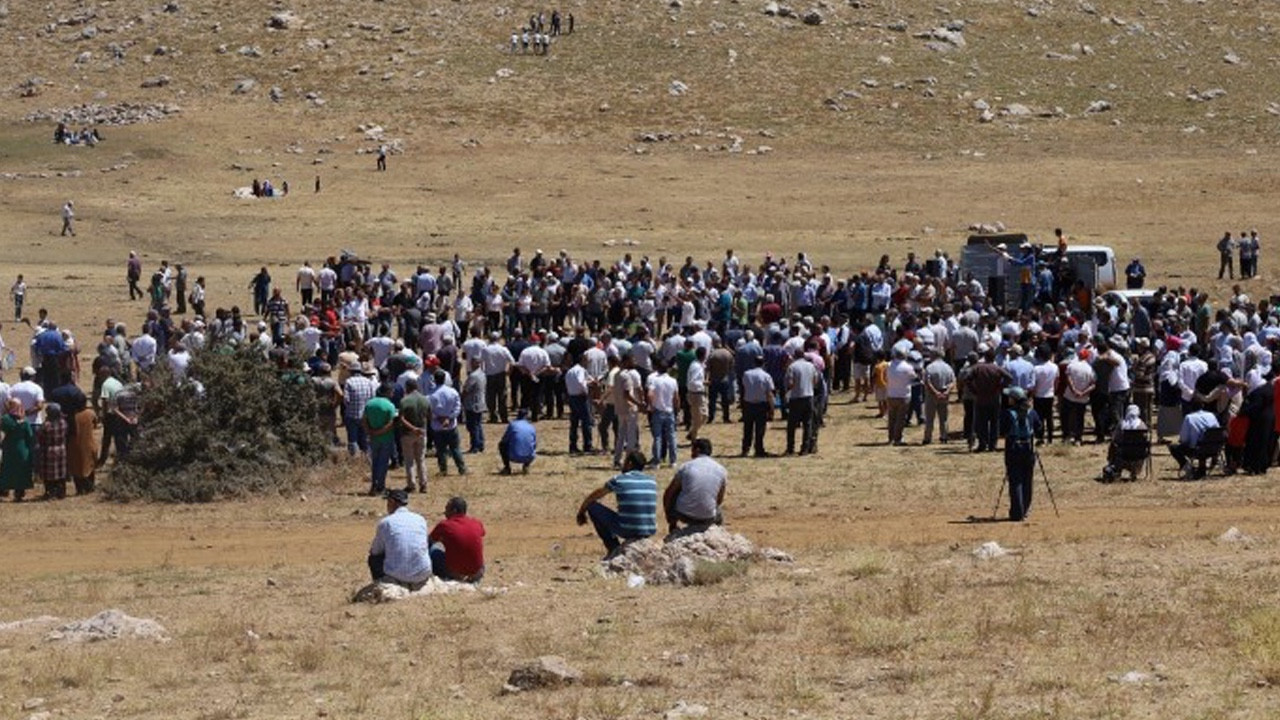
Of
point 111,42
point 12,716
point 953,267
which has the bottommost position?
point 12,716

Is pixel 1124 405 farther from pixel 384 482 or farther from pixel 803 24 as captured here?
pixel 803 24

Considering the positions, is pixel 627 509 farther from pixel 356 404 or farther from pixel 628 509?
pixel 356 404

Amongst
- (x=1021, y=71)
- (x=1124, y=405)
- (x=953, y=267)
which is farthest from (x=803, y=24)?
(x=1124, y=405)

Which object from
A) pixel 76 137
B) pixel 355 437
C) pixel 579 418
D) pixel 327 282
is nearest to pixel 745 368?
pixel 579 418

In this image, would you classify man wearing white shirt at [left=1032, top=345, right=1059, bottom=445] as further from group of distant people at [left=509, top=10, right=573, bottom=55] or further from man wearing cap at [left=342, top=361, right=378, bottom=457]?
group of distant people at [left=509, top=10, right=573, bottom=55]

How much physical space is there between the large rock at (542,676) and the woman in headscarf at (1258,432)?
490 inches

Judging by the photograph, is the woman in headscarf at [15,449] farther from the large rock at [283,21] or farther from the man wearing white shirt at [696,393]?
the large rock at [283,21]

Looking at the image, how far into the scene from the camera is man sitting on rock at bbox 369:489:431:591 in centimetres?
1866

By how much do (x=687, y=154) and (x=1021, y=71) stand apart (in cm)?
1818

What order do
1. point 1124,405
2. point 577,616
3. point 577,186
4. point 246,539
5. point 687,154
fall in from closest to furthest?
point 577,616 < point 246,539 < point 1124,405 < point 577,186 < point 687,154

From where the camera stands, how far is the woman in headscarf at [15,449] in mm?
26828

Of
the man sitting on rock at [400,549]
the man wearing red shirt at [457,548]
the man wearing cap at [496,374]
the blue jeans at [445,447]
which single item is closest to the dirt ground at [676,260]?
the man wearing red shirt at [457,548]

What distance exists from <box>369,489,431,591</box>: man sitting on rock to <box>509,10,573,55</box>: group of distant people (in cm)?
7105

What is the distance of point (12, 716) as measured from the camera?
49.6ft
